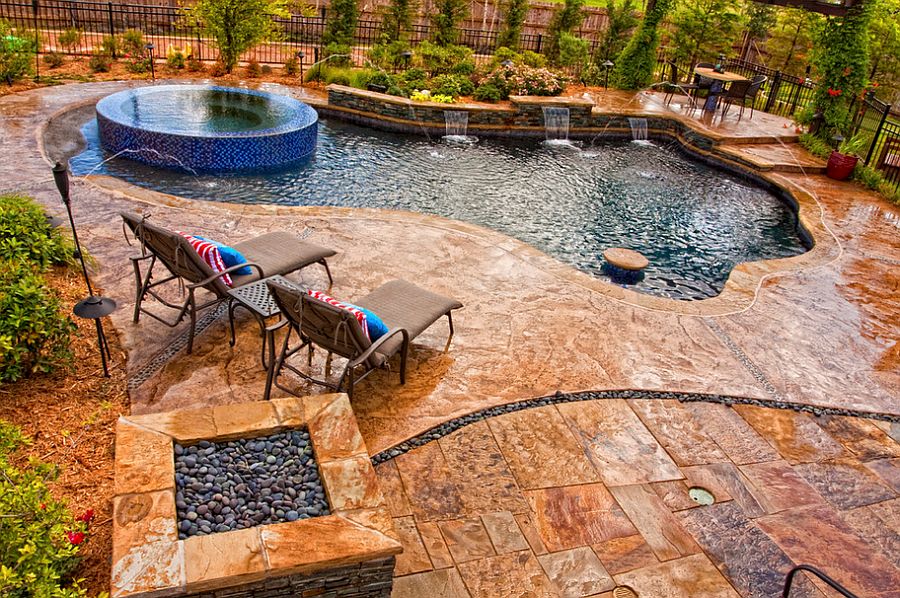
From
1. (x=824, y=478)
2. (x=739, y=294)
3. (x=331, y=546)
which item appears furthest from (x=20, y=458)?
(x=739, y=294)

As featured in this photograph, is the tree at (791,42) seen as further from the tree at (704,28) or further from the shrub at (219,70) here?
the shrub at (219,70)

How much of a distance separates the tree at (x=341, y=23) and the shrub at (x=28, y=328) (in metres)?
11.9

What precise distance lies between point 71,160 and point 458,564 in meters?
8.17

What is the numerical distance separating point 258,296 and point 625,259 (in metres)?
4.14

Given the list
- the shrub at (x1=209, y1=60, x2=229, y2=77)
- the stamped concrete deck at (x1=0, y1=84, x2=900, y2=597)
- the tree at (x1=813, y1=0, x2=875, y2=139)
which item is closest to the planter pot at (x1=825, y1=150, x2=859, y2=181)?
the tree at (x1=813, y1=0, x2=875, y2=139)

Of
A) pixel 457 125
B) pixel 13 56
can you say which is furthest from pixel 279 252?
pixel 13 56

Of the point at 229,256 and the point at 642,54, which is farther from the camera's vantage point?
the point at 642,54

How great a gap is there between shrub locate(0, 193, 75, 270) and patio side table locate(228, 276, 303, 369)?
1652mm

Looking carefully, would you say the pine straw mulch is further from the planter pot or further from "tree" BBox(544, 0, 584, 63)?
"tree" BBox(544, 0, 584, 63)

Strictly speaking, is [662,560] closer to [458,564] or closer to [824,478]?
[458,564]

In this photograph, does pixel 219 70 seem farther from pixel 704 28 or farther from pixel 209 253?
pixel 704 28

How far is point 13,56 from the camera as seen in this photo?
1098 cm

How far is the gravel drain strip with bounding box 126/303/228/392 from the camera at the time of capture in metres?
4.50

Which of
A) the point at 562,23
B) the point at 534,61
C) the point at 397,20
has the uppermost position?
the point at 562,23
